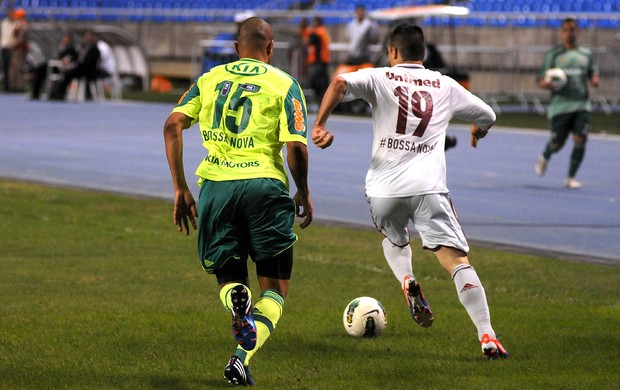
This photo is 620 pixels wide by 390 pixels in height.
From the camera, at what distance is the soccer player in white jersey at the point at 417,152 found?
7016 millimetres

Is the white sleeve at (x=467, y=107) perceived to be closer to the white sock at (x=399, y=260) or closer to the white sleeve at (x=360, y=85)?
the white sleeve at (x=360, y=85)

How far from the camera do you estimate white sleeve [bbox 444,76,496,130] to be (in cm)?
722

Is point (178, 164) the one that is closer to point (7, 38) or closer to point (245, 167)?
point (245, 167)

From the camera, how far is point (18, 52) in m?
36.1

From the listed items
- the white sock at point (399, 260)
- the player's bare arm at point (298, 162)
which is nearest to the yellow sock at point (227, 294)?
the player's bare arm at point (298, 162)

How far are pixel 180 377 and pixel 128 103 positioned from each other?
86.6 ft

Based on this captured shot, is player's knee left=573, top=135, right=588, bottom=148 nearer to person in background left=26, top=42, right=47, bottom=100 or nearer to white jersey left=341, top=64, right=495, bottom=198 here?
white jersey left=341, top=64, right=495, bottom=198

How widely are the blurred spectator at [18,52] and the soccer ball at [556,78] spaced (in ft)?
74.7

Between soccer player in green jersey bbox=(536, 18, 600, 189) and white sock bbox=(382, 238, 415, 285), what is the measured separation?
8750mm

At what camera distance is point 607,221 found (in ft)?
42.9

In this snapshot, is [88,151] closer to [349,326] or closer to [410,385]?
[349,326]

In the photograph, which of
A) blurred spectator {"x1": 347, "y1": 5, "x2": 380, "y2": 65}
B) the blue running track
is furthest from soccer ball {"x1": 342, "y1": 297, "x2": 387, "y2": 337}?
blurred spectator {"x1": 347, "y1": 5, "x2": 380, "y2": 65}

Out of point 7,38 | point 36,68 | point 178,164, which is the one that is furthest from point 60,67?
point 178,164

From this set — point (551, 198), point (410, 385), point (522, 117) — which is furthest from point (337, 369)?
point (522, 117)
